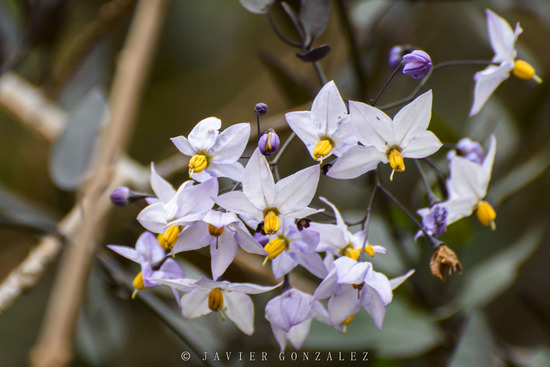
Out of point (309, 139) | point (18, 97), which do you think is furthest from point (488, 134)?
point (18, 97)

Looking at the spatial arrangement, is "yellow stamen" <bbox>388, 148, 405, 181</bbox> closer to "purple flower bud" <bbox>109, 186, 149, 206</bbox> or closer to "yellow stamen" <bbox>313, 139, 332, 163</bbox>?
"yellow stamen" <bbox>313, 139, 332, 163</bbox>

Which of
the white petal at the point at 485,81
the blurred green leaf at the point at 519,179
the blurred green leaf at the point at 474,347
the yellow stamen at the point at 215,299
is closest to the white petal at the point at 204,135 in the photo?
the yellow stamen at the point at 215,299

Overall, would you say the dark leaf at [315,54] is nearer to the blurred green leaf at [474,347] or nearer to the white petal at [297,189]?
the white petal at [297,189]

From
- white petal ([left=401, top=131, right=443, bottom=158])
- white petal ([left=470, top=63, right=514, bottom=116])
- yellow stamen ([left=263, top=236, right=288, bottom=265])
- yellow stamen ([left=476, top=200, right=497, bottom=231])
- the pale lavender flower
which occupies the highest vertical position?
white petal ([left=401, top=131, right=443, bottom=158])

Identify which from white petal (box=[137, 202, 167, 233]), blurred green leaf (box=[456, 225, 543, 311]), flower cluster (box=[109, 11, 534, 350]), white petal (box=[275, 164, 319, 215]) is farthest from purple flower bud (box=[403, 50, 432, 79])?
blurred green leaf (box=[456, 225, 543, 311])

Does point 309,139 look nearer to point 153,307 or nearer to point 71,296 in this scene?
point 153,307
